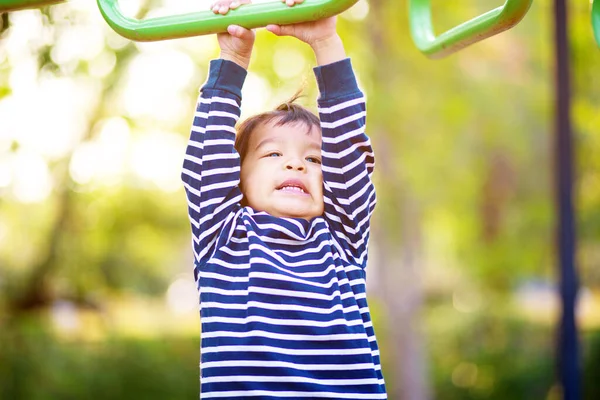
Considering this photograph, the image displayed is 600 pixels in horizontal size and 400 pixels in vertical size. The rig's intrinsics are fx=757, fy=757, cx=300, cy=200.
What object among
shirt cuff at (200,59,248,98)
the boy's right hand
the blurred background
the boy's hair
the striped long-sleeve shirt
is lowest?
the striped long-sleeve shirt

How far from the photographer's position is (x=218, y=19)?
4.63ft

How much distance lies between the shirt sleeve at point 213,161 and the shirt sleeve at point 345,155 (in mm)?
184

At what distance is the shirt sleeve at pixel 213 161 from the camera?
152 cm

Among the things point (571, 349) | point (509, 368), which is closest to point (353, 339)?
point (571, 349)

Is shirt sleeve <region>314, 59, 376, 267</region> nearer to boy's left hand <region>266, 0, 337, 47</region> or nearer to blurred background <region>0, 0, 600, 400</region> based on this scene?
boy's left hand <region>266, 0, 337, 47</region>

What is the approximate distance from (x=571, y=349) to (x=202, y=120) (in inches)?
81.0

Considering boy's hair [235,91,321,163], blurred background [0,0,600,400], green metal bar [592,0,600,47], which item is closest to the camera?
green metal bar [592,0,600,47]

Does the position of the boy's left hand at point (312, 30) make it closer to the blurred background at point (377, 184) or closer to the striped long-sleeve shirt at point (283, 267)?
the striped long-sleeve shirt at point (283, 267)

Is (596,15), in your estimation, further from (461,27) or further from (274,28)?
(274,28)

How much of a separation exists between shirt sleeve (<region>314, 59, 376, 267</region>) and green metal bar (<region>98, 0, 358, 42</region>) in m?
0.16

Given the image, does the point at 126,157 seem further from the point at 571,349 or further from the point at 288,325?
the point at 288,325

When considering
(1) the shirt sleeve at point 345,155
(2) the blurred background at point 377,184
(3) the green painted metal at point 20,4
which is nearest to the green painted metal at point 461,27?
(1) the shirt sleeve at point 345,155

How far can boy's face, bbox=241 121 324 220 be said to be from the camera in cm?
154

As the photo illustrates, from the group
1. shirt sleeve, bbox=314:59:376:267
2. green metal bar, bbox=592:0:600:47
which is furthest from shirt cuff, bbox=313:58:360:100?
green metal bar, bbox=592:0:600:47
